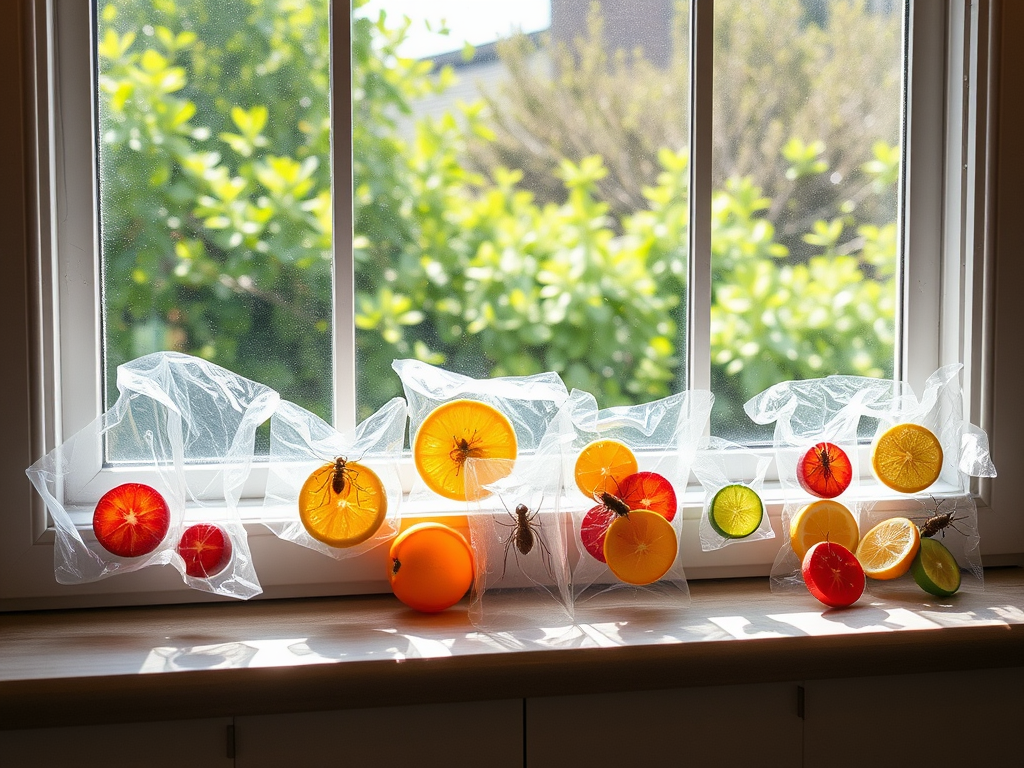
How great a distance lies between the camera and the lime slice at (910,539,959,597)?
45.6 inches

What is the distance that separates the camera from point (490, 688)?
95 cm

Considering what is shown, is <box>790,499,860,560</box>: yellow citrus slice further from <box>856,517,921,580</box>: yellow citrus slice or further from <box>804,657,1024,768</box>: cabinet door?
<box>804,657,1024,768</box>: cabinet door

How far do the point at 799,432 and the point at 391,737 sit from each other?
2.36 feet

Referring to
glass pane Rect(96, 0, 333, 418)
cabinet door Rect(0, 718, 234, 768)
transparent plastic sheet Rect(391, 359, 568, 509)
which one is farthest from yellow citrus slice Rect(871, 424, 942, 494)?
cabinet door Rect(0, 718, 234, 768)

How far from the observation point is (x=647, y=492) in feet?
3.79

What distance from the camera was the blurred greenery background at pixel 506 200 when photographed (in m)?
1.20

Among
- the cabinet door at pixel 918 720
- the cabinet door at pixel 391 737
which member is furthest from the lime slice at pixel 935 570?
the cabinet door at pixel 391 737

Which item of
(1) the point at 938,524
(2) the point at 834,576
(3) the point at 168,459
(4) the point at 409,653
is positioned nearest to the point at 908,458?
(1) the point at 938,524

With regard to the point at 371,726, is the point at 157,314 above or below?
above

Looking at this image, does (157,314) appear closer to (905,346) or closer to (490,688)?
(490,688)

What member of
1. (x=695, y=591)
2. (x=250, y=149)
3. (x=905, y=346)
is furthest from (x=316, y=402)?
(x=905, y=346)

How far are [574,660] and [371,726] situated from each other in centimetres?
24

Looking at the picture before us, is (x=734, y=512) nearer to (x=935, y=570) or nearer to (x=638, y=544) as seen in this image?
(x=638, y=544)

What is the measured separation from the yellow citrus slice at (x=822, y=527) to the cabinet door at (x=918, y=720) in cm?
21
